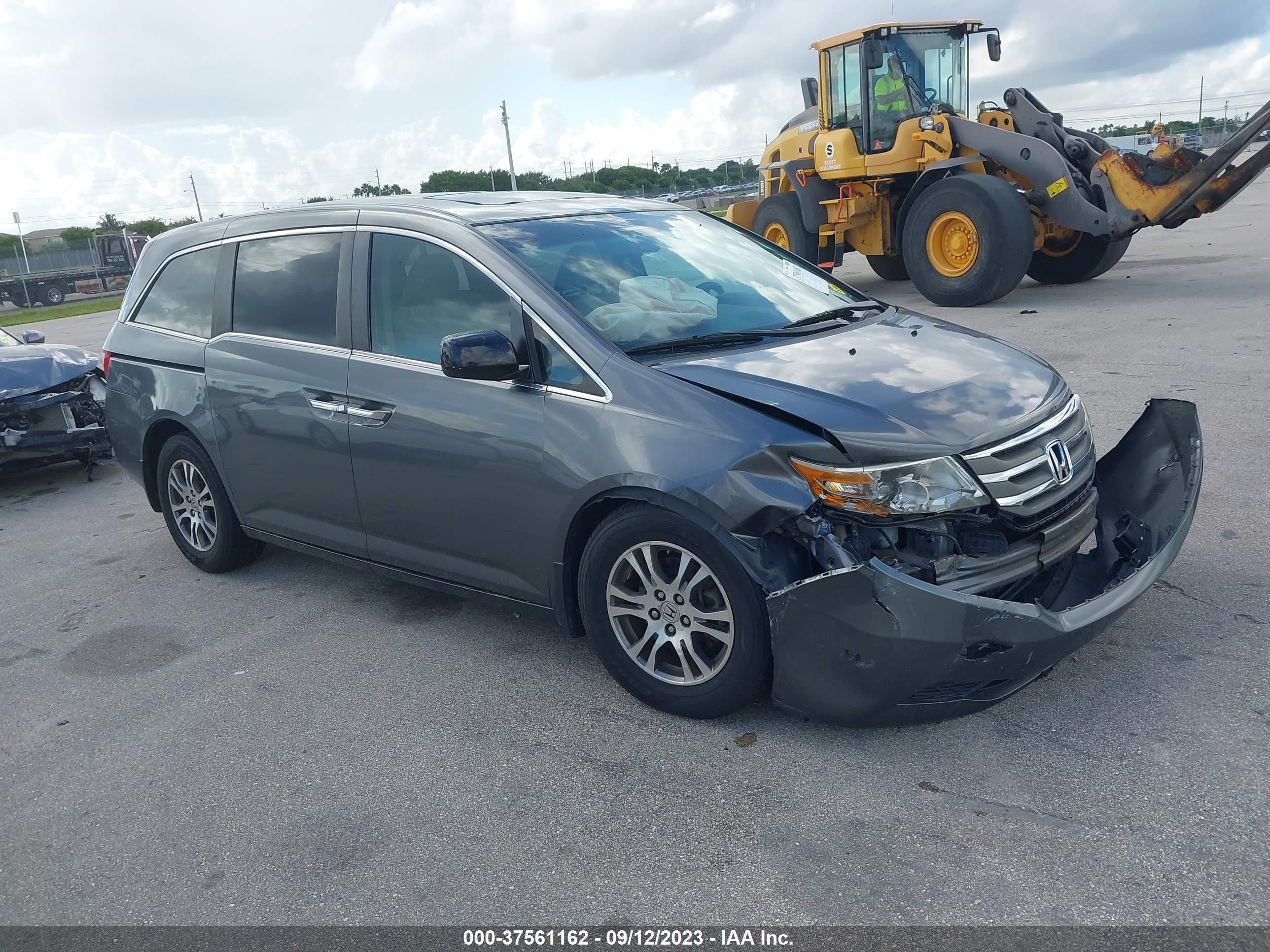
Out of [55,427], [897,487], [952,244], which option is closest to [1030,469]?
[897,487]

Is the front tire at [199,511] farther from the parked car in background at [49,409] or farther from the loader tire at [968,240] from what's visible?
the loader tire at [968,240]

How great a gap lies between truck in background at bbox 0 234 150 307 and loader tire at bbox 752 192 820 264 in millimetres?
37344

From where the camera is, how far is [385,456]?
4207 millimetres

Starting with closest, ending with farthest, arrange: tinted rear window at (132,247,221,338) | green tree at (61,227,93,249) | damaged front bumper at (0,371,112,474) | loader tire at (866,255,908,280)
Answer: tinted rear window at (132,247,221,338) → damaged front bumper at (0,371,112,474) → loader tire at (866,255,908,280) → green tree at (61,227,93,249)

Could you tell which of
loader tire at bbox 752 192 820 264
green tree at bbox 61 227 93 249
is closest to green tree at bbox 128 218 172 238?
green tree at bbox 61 227 93 249

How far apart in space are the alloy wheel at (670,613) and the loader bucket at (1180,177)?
32.8ft

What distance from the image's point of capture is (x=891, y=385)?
3.48 meters

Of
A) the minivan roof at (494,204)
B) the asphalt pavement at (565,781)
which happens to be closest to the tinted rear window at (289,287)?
the minivan roof at (494,204)

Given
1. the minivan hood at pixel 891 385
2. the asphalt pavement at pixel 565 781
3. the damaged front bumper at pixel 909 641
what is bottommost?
the asphalt pavement at pixel 565 781

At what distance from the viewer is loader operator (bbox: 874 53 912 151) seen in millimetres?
13312

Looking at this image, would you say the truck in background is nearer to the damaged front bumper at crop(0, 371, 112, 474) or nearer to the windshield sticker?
the damaged front bumper at crop(0, 371, 112, 474)

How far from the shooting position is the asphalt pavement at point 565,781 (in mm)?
2699

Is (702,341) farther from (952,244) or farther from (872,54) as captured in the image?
(872,54)

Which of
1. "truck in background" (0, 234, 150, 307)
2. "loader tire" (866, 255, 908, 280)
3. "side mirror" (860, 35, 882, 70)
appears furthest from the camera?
"truck in background" (0, 234, 150, 307)
